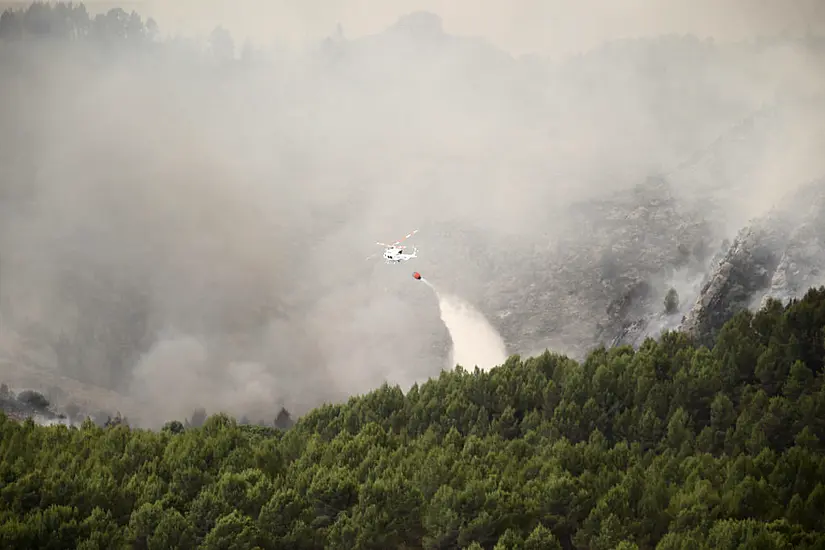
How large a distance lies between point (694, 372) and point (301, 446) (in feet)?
185

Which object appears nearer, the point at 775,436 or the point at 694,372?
the point at 775,436

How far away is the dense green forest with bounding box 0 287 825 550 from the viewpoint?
338ft

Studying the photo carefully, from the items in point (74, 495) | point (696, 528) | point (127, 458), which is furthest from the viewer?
point (127, 458)

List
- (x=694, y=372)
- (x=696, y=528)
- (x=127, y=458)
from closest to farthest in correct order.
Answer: (x=696, y=528), (x=127, y=458), (x=694, y=372)

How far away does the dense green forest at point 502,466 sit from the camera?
103125 mm

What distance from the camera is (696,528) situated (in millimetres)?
99625

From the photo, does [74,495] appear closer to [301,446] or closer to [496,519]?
[301,446]

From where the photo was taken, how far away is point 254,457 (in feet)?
403

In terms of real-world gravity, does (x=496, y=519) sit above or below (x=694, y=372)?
below

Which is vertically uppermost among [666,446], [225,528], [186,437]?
[186,437]

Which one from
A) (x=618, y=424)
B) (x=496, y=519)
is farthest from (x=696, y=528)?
(x=618, y=424)

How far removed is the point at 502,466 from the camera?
122 m

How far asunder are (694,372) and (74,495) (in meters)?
84.6

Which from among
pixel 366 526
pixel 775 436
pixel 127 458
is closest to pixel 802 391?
pixel 775 436
